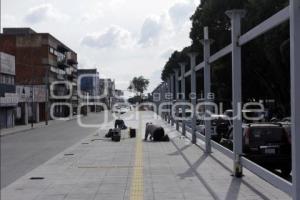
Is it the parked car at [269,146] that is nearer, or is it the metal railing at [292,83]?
the metal railing at [292,83]

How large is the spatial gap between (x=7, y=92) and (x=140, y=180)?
4460 centimetres

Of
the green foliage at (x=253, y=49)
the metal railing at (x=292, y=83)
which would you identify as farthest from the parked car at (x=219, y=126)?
the metal railing at (x=292, y=83)

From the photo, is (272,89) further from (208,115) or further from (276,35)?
(208,115)

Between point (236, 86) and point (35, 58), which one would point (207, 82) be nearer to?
point (236, 86)

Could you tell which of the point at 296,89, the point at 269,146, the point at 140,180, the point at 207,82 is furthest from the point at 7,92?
the point at 296,89

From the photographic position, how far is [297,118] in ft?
24.8

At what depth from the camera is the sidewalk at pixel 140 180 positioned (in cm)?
1091

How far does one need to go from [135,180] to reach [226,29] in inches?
1265

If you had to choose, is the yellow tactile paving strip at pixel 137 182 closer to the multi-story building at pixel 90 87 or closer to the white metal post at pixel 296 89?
the white metal post at pixel 296 89

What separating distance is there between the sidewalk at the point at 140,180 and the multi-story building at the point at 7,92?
3621 centimetres

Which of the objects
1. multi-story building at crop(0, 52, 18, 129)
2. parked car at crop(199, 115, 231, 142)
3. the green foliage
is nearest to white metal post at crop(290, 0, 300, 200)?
parked car at crop(199, 115, 231, 142)

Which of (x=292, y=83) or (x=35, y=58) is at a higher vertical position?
(x=35, y=58)

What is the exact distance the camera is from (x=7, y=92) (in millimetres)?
55344

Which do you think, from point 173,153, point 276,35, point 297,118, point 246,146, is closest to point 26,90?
point 276,35
